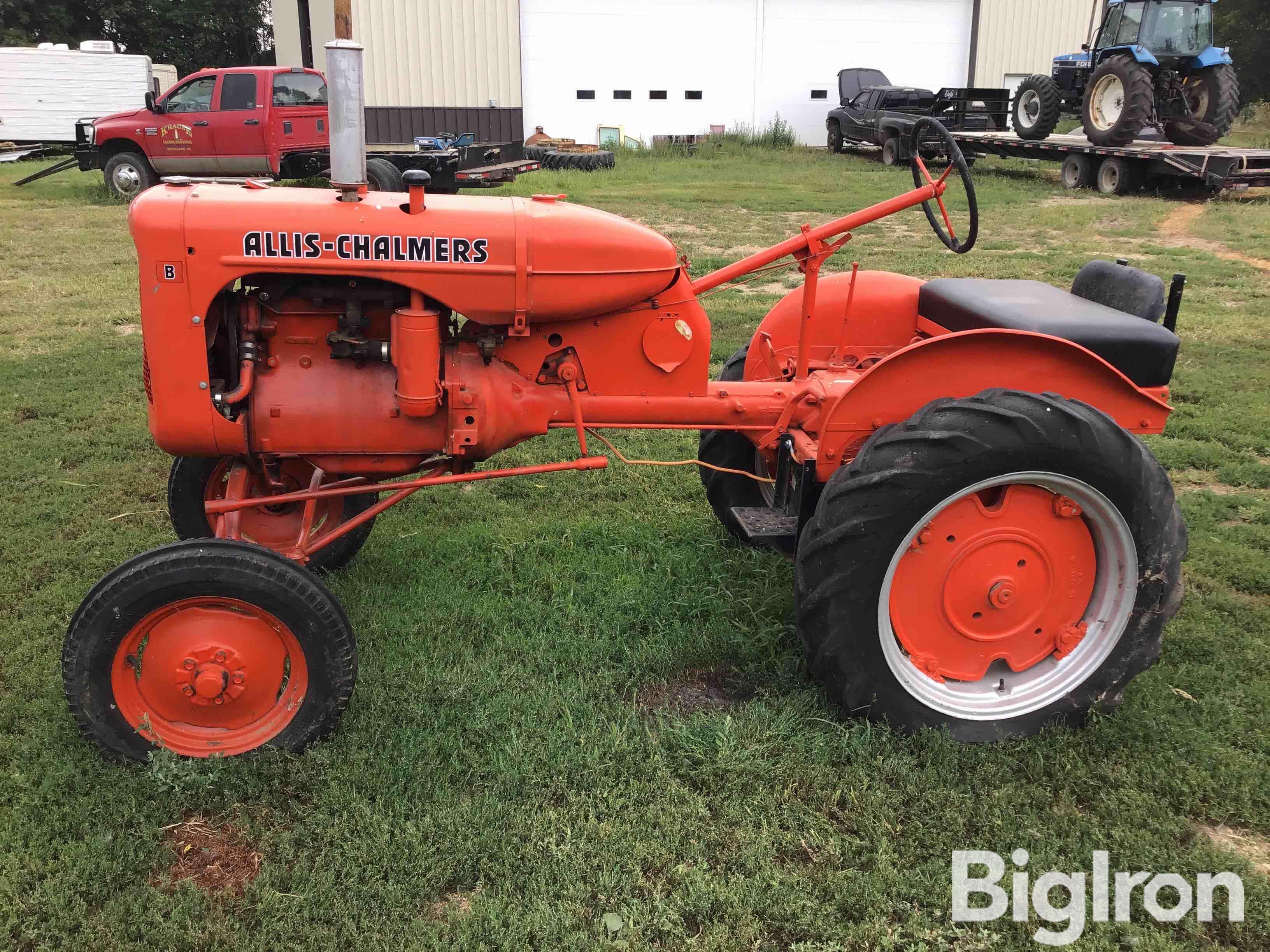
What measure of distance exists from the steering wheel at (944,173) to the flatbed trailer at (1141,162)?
1154 cm

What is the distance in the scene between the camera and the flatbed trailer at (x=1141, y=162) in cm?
1296

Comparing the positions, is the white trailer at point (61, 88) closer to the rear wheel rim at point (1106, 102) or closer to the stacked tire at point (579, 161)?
the stacked tire at point (579, 161)

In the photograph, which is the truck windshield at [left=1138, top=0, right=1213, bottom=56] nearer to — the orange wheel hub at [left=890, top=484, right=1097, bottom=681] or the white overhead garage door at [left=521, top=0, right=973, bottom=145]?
the white overhead garage door at [left=521, top=0, right=973, bottom=145]

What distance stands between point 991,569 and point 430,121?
19.4 m

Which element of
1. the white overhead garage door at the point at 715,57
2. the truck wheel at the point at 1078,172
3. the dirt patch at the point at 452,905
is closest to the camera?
→ the dirt patch at the point at 452,905

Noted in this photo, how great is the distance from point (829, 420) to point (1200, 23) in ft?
49.0

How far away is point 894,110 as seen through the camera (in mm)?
19188

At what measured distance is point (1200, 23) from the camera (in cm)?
1423

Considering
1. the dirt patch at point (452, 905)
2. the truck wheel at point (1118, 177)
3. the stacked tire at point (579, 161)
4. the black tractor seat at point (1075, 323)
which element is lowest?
the dirt patch at point (452, 905)

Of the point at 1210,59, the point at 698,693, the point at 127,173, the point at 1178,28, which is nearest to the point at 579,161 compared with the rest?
the point at 127,173

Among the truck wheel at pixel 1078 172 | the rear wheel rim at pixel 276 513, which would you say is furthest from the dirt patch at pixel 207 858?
the truck wheel at pixel 1078 172

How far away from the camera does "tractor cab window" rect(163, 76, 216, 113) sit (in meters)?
13.8

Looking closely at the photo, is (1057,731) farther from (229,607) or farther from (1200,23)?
(1200,23)

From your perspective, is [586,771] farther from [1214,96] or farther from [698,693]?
[1214,96]
